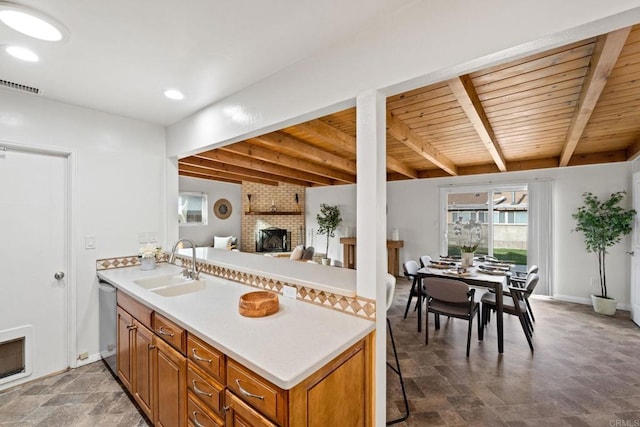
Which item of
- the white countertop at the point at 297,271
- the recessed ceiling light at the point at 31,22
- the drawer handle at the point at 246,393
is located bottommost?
the drawer handle at the point at 246,393

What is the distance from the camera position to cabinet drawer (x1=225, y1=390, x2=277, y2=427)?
39.2 inches

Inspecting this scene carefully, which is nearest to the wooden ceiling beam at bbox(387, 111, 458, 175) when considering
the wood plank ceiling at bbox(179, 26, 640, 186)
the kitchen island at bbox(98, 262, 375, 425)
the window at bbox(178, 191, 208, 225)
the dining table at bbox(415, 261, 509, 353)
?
the wood plank ceiling at bbox(179, 26, 640, 186)

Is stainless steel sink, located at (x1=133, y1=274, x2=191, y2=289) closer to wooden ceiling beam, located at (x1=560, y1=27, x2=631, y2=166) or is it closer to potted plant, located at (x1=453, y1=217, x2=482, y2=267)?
wooden ceiling beam, located at (x1=560, y1=27, x2=631, y2=166)

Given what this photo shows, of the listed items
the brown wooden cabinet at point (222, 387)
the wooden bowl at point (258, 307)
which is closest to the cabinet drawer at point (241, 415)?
the brown wooden cabinet at point (222, 387)

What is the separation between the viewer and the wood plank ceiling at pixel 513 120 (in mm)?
1792

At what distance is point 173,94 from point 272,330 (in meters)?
2.08

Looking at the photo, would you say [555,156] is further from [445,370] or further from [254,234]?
[254,234]

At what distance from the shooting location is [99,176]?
8.34ft

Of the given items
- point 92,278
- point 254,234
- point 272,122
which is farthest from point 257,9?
point 254,234

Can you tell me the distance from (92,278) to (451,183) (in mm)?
6033

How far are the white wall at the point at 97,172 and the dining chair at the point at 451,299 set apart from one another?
10.4ft

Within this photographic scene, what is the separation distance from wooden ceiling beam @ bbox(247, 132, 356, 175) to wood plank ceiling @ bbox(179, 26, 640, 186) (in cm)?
2

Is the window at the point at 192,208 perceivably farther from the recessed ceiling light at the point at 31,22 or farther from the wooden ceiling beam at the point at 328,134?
the recessed ceiling light at the point at 31,22

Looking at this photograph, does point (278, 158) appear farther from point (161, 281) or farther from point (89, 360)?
point (89, 360)
